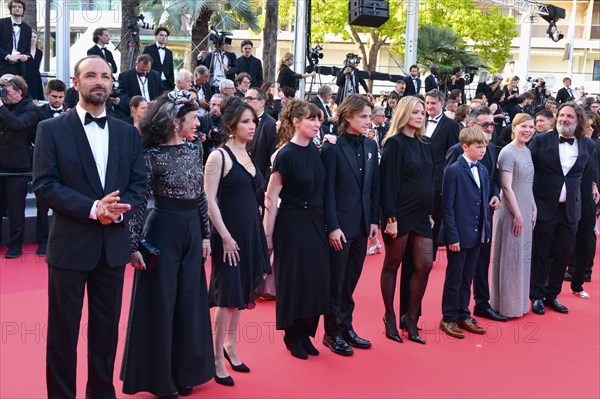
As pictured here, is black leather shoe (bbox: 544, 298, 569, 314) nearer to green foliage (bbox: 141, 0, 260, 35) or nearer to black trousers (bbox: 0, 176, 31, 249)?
black trousers (bbox: 0, 176, 31, 249)

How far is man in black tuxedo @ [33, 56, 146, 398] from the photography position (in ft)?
11.8

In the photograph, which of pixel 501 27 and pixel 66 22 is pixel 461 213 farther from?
pixel 501 27

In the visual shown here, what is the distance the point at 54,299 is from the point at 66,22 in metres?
8.25

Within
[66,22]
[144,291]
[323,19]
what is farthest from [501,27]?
[144,291]

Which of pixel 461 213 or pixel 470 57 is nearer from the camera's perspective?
pixel 461 213

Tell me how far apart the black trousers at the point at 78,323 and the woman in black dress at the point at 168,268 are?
0.87 feet

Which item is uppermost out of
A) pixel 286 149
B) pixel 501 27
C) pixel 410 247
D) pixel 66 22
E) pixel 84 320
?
pixel 501 27

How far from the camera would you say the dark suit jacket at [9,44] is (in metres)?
9.97

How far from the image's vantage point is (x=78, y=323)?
150 inches

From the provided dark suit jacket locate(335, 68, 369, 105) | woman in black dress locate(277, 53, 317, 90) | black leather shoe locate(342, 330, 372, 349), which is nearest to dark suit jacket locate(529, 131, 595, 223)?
black leather shoe locate(342, 330, 372, 349)

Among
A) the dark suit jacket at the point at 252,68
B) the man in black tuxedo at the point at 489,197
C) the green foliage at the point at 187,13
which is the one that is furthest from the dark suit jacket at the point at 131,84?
the green foliage at the point at 187,13

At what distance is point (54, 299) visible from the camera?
3768 millimetres

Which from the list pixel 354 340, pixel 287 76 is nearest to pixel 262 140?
pixel 354 340

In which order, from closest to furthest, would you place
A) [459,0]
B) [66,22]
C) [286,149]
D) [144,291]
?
[144,291], [286,149], [66,22], [459,0]
